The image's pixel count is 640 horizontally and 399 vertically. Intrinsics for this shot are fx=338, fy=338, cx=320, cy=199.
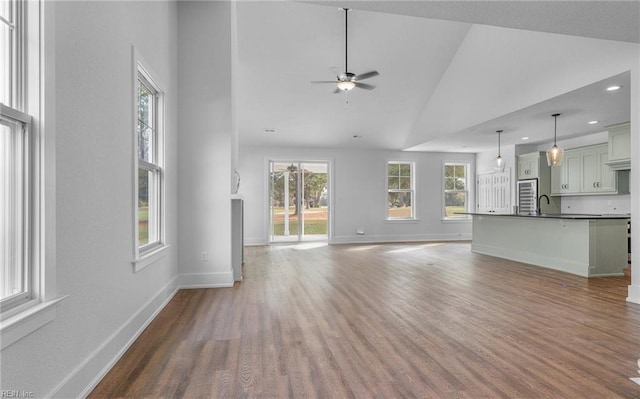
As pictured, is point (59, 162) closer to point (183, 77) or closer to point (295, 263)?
point (183, 77)

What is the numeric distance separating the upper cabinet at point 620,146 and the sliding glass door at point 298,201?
6200mm

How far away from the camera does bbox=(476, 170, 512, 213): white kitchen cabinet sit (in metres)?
9.16

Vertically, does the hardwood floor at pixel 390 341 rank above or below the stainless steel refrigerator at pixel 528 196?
below

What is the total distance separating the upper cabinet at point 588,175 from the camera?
6879 mm

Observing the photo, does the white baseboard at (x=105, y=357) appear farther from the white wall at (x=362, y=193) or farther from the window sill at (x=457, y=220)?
the window sill at (x=457, y=220)

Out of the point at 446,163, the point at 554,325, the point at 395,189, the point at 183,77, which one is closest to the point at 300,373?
the point at 554,325

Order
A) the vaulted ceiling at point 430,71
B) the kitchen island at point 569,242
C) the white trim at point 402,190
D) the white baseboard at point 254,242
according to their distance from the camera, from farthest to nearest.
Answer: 1. the white trim at point 402,190
2. the white baseboard at point 254,242
3. the kitchen island at point 569,242
4. the vaulted ceiling at point 430,71

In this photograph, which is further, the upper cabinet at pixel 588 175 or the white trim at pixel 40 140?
the upper cabinet at pixel 588 175

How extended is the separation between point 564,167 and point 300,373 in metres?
8.61

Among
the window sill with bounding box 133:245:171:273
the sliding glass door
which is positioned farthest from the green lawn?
the window sill with bounding box 133:245:171:273

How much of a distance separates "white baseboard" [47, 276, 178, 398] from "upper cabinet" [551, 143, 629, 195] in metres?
8.32

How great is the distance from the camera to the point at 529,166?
852cm

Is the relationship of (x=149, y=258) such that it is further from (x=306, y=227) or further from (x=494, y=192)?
(x=494, y=192)

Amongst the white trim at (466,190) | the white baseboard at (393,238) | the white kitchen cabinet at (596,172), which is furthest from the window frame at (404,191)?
the white kitchen cabinet at (596,172)
